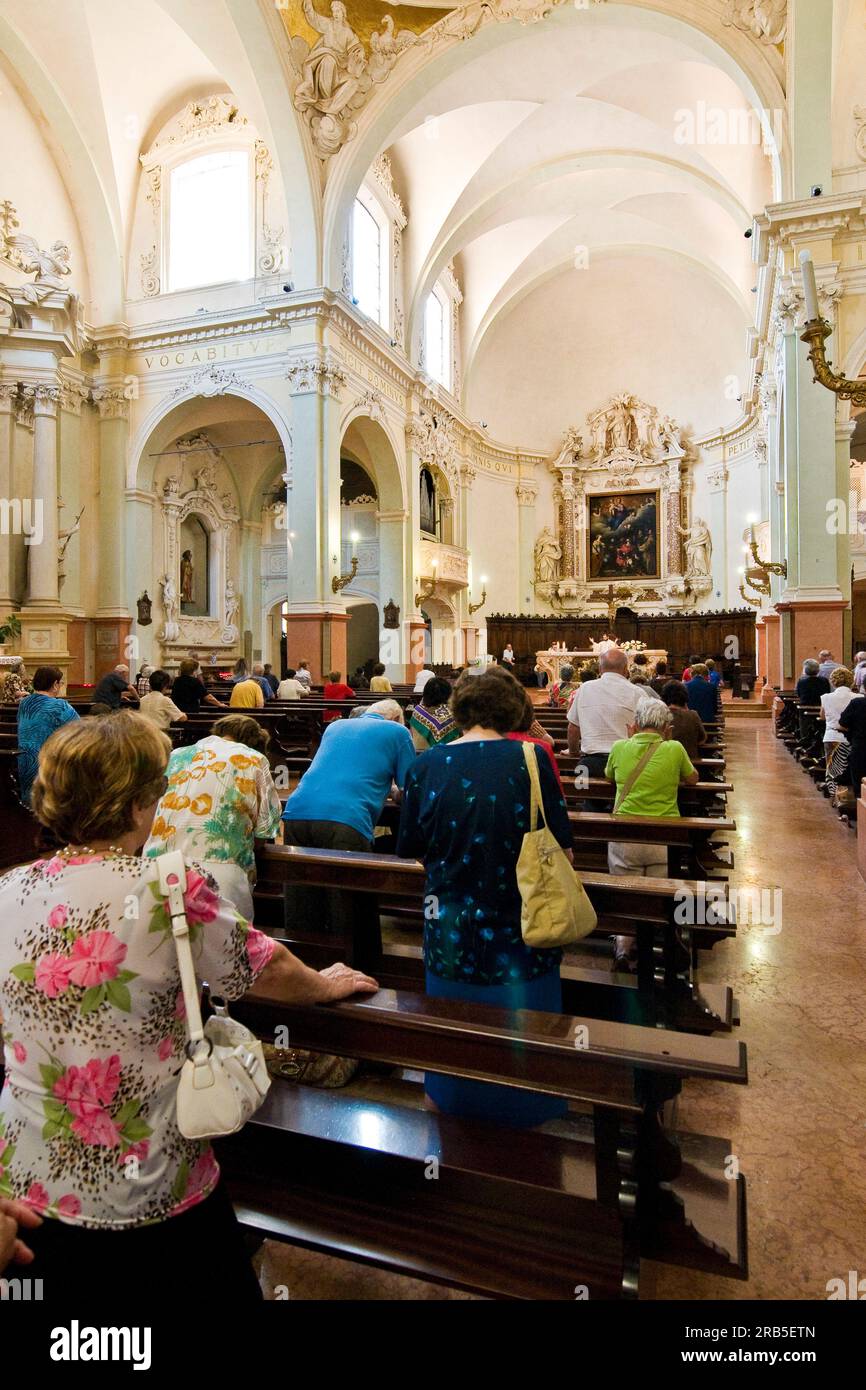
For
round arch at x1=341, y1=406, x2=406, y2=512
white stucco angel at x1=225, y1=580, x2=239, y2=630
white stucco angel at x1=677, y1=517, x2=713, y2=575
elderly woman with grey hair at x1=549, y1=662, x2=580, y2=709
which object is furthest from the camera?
white stucco angel at x1=677, y1=517, x2=713, y2=575

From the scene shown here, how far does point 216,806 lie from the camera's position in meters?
Answer: 2.63

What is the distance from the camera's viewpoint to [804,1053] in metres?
2.96

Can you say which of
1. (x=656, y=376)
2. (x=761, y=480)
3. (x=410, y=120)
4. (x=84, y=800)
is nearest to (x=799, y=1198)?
(x=84, y=800)

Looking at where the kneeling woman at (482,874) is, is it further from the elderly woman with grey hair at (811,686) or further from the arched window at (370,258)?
the arched window at (370,258)

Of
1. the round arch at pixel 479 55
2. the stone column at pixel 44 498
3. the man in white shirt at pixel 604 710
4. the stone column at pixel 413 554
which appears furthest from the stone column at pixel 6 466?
the man in white shirt at pixel 604 710

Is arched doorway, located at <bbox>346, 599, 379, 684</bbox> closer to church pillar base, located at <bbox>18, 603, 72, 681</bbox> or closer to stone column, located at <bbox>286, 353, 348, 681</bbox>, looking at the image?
stone column, located at <bbox>286, 353, 348, 681</bbox>

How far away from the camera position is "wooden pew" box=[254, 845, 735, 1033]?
2.65 m

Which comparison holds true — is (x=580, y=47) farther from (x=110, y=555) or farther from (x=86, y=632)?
(x=86, y=632)

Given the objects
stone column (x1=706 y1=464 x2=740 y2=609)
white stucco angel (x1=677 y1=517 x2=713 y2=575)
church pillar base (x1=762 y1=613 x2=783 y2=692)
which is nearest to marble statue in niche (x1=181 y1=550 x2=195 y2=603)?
church pillar base (x1=762 y1=613 x2=783 y2=692)

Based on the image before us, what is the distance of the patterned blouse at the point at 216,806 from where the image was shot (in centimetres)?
261

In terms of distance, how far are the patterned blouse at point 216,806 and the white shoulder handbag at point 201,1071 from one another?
4.74 ft

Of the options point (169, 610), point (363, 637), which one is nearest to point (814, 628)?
point (169, 610)

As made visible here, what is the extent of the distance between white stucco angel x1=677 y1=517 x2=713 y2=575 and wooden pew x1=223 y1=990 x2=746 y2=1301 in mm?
23932
